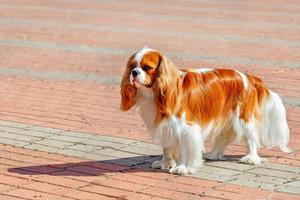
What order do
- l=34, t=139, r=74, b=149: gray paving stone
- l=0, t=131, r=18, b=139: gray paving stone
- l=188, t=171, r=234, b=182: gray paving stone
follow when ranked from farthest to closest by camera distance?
l=0, t=131, r=18, b=139: gray paving stone < l=34, t=139, r=74, b=149: gray paving stone < l=188, t=171, r=234, b=182: gray paving stone

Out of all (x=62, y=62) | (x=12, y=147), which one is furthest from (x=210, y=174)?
(x=62, y=62)

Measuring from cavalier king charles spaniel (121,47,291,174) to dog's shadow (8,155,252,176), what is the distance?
0.71 ft

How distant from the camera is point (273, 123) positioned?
25.2ft

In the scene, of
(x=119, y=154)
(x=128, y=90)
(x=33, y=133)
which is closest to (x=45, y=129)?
(x=33, y=133)

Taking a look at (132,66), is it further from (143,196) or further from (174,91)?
(143,196)

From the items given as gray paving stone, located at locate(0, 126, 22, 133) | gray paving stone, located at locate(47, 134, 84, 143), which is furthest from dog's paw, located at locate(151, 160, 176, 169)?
gray paving stone, located at locate(0, 126, 22, 133)

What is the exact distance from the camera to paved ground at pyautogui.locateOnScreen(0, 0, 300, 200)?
689 cm

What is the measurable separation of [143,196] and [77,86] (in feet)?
17.2

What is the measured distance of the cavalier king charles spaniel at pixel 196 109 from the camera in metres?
6.94

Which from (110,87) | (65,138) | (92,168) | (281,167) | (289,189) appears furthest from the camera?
(110,87)

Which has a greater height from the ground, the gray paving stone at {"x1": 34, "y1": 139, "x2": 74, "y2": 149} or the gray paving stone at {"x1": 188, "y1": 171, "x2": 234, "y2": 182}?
the gray paving stone at {"x1": 34, "y1": 139, "x2": 74, "y2": 149}

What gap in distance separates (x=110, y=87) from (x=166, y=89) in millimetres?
4660

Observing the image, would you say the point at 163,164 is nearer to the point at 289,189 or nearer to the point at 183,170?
the point at 183,170

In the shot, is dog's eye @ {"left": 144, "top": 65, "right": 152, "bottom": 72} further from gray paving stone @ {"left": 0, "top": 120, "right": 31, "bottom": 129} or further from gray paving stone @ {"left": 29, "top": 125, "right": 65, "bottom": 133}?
gray paving stone @ {"left": 0, "top": 120, "right": 31, "bottom": 129}
